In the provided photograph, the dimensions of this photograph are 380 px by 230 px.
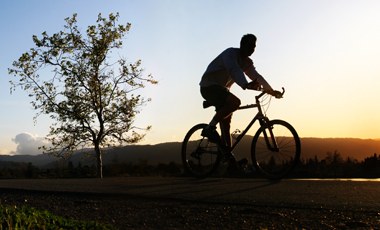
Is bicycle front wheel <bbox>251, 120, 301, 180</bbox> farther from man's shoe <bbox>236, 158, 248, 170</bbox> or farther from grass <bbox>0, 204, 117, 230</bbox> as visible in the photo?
grass <bbox>0, 204, 117, 230</bbox>

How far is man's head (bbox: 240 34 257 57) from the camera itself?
5.78m

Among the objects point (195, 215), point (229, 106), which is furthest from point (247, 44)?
point (195, 215)

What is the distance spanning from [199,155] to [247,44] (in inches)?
91.0

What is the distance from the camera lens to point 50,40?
20.3m

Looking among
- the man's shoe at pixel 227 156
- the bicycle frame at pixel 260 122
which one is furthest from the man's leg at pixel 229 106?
the man's shoe at pixel 227 156

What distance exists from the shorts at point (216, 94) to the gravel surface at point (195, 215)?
2.24 meters

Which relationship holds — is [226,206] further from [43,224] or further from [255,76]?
[255,76]

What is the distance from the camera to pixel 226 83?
20.1 feet

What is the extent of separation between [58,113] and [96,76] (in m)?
3.10

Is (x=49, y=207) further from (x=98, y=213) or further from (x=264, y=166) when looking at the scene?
(x=264, y=166)

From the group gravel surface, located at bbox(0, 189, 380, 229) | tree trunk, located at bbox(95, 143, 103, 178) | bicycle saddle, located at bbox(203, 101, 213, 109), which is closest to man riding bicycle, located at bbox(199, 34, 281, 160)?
bicycle saddle, located at bbox(203, 101, 213, 109)

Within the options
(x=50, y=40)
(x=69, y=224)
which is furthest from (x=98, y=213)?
(x=50, y=40)

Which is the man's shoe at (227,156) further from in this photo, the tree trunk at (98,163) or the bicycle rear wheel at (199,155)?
the tree trunk at (98,163)

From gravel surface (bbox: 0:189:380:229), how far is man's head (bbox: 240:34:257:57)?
295cm
